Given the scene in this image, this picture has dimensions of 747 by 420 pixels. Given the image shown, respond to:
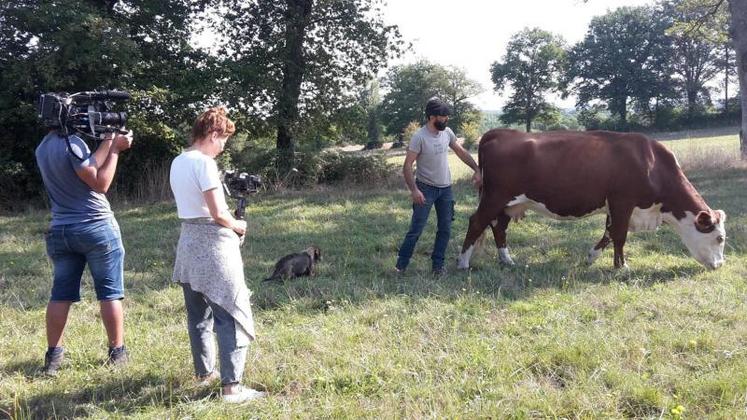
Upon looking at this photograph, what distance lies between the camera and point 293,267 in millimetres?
6953

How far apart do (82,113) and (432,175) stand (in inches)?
152

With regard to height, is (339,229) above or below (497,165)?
below

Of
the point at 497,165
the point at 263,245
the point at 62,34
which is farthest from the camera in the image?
the point at 62,34

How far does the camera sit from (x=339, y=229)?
1012 centimetres

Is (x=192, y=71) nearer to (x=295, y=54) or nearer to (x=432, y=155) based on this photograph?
(x=295, y=54)

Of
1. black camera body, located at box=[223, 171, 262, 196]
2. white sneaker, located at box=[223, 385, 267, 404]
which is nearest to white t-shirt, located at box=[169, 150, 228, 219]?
black camera body, located at box=[223, 171, 262, 196]

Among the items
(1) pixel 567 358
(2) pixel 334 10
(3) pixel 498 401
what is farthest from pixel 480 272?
(2) pixel 334 10

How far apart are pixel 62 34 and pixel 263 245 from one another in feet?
27.5

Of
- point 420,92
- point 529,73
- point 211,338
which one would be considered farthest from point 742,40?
point 420,92

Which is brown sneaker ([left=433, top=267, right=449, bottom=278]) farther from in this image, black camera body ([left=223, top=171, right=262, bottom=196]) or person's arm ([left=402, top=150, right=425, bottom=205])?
black camera body ([left=223, top=171, right=262, bottom=196])

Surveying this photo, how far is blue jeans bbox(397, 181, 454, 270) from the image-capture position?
682 centimetres

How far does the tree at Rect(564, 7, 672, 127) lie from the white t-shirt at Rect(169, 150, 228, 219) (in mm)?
A: 66143

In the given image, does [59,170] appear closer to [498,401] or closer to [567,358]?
[498,401]

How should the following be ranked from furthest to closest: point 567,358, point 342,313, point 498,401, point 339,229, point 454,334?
point 339,229 < point 342,313 < point 454,334 < point 567,358 < point 498,401
